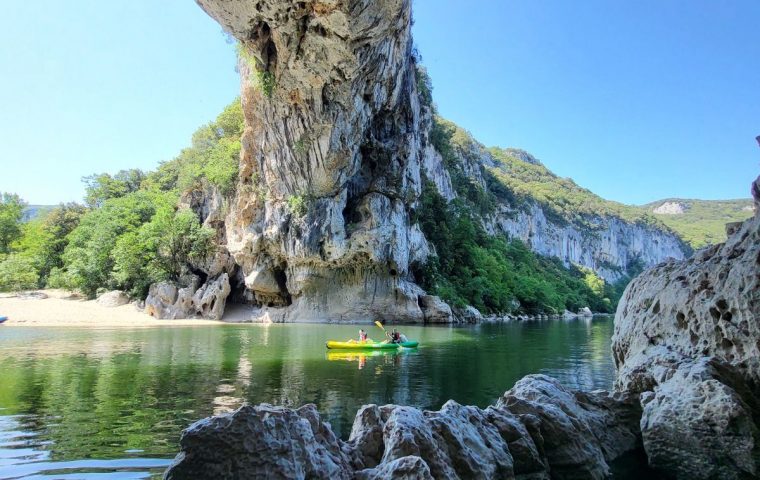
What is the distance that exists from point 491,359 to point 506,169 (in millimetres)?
122087

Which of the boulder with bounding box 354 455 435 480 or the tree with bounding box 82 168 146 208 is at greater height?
the tree with bounding box 82 168 146 208

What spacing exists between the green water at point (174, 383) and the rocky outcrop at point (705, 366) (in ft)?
12.0

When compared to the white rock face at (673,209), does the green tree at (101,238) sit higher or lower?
lower

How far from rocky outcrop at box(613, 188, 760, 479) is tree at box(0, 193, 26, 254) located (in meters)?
49.8

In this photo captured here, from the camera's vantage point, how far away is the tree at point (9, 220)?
41125mm

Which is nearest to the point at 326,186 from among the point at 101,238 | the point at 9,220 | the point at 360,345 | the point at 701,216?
the point at 360,345

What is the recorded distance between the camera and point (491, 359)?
51.0 ft

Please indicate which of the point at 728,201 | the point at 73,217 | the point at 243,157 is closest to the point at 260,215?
the point at 243,157

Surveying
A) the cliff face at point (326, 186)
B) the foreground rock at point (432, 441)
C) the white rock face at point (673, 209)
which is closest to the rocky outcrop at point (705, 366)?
the foreground rock at point (432, 441)

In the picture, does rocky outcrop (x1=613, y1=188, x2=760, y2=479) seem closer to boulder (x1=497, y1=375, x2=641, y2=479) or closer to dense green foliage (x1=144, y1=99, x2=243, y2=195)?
Result: boulder (x1=497, y1=375, x2=641, y2=479)

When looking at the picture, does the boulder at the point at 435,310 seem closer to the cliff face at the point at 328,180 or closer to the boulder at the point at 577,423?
the cliff face at the point at 328,180

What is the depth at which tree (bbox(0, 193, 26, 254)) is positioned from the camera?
1619 inches

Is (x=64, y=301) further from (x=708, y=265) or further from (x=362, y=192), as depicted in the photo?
(x=708, y=265)

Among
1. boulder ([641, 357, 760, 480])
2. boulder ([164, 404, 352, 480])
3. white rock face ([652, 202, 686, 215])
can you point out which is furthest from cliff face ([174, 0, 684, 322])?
white rock face ([652, 202, 686, 215])
